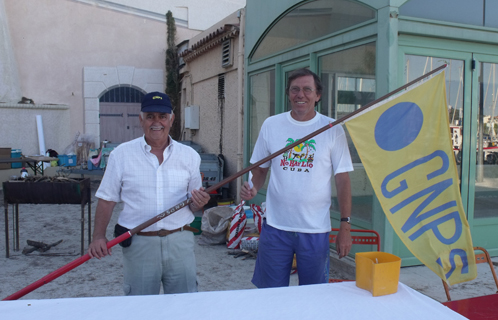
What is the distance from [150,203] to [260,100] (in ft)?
16.2

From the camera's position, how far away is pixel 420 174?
A: 106 inches

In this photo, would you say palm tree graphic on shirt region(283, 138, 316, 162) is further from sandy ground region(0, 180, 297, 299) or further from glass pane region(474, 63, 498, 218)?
glass pane region(474, 63, 498, 218)

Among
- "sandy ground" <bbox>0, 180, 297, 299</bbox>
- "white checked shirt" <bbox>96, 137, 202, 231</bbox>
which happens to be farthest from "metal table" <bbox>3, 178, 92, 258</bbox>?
"white checked shirt" <bbox>96, 137, 202, 231</bbox>

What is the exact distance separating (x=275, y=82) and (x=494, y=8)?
2.93 m

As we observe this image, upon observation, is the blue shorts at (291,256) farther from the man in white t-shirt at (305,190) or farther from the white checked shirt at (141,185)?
the white checked shirt at (141,185)

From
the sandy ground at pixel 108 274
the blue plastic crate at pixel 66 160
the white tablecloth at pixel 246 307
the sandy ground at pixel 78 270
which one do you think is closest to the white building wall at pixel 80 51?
the blue plastic crate at pixel 66 160

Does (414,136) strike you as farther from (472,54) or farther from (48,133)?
(48,133)

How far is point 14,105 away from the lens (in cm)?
1305

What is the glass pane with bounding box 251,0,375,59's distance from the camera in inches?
188

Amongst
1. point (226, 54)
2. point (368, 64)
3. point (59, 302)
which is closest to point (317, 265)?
point (59, 302)

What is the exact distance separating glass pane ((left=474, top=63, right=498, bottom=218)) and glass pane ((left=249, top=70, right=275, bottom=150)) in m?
2.90

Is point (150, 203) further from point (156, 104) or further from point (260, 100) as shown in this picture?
point (260, 100)

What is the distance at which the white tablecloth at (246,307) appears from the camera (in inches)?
71.2

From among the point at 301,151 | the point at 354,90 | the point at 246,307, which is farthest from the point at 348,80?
the point at 246,307
